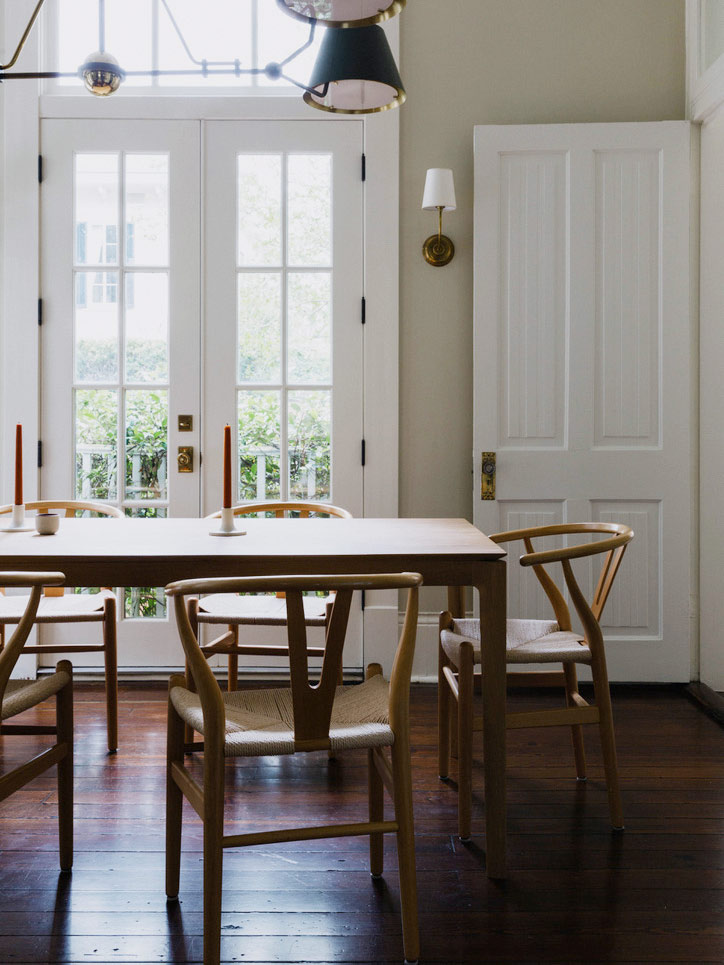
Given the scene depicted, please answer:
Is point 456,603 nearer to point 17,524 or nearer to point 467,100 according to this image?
point 17,524

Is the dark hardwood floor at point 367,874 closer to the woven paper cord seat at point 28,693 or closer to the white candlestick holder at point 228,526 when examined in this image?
the woven paper cord seat at point 28,693

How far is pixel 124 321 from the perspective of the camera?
3.99 meters

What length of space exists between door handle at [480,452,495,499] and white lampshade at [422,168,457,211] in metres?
1.07

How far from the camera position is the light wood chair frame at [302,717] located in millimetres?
1711

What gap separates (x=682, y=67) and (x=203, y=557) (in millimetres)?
3212

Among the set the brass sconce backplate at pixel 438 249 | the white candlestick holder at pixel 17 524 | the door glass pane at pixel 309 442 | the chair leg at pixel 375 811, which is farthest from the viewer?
the door glass pane at pixel 309 442

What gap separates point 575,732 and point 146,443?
7.44 ft

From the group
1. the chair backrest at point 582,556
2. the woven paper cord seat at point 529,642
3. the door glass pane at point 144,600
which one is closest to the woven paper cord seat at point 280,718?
the woven paper cord seat at point 529,642

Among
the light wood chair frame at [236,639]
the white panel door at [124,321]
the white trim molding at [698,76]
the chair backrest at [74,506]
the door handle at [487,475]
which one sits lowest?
the light wood chair frame at [236,639]

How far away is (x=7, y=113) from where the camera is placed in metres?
3.93

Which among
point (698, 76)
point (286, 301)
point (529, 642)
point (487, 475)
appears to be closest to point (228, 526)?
point (529, 642)

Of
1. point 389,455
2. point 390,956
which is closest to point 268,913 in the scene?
point 390,956

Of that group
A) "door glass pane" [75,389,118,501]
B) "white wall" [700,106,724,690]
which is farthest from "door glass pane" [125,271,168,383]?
"white wall" [700,106,724,690]

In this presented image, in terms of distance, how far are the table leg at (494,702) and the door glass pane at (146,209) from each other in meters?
2.49
